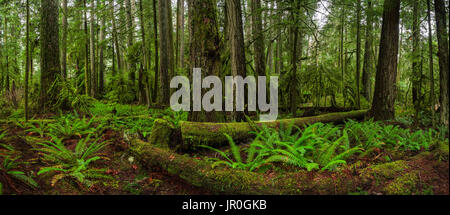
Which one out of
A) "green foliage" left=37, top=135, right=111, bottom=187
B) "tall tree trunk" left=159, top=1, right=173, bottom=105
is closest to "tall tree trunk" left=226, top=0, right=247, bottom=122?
"green foliage" left=37, top=135, right=111, bottom=187

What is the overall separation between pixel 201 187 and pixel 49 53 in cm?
700

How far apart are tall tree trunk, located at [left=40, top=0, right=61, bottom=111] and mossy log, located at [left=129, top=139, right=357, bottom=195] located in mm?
5377

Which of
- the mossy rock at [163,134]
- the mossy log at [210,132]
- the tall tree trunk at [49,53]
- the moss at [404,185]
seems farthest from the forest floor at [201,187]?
the tall tree trunk at [49,53]

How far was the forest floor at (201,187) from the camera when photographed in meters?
1.53

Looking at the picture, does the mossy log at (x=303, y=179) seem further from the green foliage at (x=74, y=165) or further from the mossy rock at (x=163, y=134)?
the green foliage at (x=74, y=165)

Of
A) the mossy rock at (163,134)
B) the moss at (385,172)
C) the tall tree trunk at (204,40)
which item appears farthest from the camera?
the tall tree trunk at (204,40)

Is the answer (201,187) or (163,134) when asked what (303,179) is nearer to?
(201,187)

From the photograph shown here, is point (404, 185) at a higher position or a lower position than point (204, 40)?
lower

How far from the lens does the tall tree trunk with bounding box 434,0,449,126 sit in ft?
4.80

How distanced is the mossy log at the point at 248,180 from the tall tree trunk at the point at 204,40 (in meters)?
1.84

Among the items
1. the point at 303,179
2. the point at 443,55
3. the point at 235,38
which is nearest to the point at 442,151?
the point at 443,55

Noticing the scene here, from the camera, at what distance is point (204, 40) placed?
15.6 ft

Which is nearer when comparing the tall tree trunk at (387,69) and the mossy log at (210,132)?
the mossy log at (210,132)
